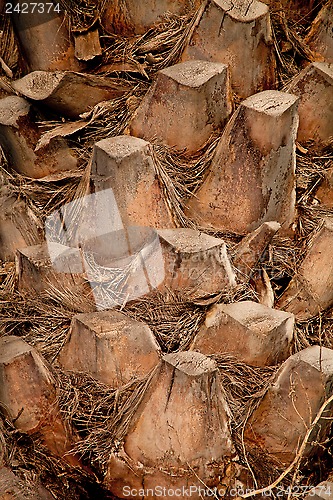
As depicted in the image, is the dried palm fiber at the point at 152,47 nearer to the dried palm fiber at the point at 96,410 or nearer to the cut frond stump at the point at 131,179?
the cut frond stump at the point at 131,179

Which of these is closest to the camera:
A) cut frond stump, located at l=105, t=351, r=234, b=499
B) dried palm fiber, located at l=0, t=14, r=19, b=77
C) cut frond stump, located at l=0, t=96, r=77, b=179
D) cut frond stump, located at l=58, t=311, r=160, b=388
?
cut frond stump, located at l=105, t=351, r=234, b=499

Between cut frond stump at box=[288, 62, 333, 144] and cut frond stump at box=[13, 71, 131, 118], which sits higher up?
cut frond stump at box=[13, 71, 131, 118]

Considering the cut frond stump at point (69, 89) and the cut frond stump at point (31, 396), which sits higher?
the cut frond stump at point (69, 89)

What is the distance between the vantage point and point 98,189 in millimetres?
1668

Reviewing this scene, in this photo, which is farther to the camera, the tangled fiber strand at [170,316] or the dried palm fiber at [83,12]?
the dried palm fiber at [83,12]

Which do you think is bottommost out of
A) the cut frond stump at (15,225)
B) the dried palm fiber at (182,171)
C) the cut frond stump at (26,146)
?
the cut frond stump at (15,225)

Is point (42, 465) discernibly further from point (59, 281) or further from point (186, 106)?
point (186, 106)

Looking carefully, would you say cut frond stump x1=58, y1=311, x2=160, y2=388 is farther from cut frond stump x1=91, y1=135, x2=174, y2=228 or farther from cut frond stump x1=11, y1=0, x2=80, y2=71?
cut frond stump x1=11, y1=0, x2=80, y2=71

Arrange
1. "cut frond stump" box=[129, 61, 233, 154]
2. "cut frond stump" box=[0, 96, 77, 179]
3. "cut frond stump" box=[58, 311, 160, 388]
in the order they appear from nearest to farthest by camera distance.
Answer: "cut frond stump" box=[58, 311, 160, 388] → "cut frond stump" box=[129, 61, 233, 154] → "cut frond stump" box=[0, 96, 77, 179]

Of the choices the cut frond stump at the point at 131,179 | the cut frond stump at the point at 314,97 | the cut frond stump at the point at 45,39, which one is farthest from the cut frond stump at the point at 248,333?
the cut frond stump at the point at 45,39

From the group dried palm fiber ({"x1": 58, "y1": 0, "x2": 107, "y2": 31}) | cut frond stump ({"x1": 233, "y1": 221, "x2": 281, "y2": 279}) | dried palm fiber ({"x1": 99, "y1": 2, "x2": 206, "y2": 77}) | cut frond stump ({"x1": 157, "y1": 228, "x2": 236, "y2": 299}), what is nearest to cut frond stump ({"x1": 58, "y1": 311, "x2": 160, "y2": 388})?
cut frond stump ({"x1": 157, "y1": 228, "x2": 236, "y2": 299})

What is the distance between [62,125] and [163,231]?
38 cm

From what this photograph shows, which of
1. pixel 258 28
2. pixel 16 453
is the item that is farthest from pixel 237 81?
pixel 16 453

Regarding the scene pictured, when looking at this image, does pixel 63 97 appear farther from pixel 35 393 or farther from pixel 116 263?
pixel 35 393
